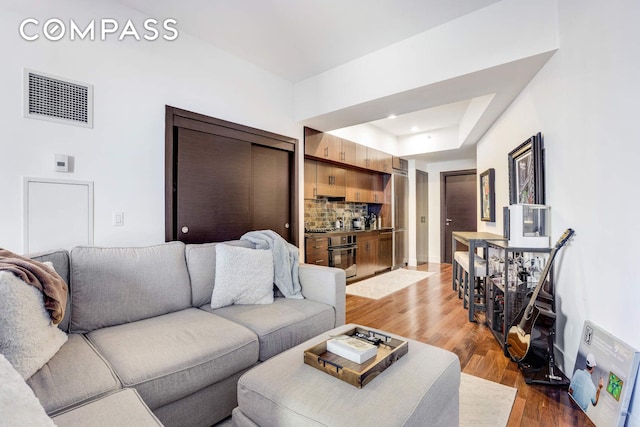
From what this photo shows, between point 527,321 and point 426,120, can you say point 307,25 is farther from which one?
point 426,120

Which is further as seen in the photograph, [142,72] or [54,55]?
[142,72]

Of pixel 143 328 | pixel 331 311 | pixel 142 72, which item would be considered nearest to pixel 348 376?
pixel 331 311

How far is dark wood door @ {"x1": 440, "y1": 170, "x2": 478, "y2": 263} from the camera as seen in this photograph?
6.51 m

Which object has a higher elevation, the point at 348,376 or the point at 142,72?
the point at 142,72

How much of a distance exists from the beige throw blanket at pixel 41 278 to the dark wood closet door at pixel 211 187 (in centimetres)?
132

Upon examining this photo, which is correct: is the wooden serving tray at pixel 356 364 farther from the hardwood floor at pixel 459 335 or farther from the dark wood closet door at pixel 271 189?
the dark wood closet door at pixel 271 189

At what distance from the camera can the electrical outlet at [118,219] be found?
2377 mm

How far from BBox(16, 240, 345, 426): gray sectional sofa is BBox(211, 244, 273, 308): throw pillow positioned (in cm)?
9

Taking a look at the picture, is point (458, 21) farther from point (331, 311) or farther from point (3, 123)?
point (3, 123)

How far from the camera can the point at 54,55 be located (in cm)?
212

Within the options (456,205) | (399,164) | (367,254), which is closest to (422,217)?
(456,205)

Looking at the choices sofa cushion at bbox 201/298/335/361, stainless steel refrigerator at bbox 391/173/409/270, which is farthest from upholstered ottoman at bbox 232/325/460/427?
stainless steel refrigerator at bbox 391/173/409/270

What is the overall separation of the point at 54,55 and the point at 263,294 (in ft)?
7.42

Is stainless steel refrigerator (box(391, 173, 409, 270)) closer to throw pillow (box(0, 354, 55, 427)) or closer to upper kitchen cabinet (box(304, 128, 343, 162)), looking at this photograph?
upper kitchen cabinet (box(304, 128, 343, 162))
